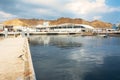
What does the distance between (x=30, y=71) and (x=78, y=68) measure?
11.0m

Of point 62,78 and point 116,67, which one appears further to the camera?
point 116,67

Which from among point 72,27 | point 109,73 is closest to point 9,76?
point 109,73

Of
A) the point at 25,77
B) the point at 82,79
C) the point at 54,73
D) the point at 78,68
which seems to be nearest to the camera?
the point at 25,77

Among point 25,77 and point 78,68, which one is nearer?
point 25,77

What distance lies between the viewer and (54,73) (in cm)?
2058

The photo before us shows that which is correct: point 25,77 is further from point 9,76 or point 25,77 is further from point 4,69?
point 4,69

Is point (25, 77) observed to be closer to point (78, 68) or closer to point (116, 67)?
point (78, 68)

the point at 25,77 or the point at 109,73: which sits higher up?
the point at 25,77

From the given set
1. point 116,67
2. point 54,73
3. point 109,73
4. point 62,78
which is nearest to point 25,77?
point 62,78

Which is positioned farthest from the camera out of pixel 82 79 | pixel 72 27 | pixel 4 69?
pixel 72 27

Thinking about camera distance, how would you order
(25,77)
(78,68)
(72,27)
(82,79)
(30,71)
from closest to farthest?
(25,77) → (30,71) → (82,79) → (78,68) → (72,27)

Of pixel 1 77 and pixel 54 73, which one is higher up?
pixel 1 77

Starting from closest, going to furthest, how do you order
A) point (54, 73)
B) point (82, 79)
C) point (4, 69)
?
point (4, 69) < point (82, 79) < point (54, 73)

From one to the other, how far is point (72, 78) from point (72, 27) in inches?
6278
